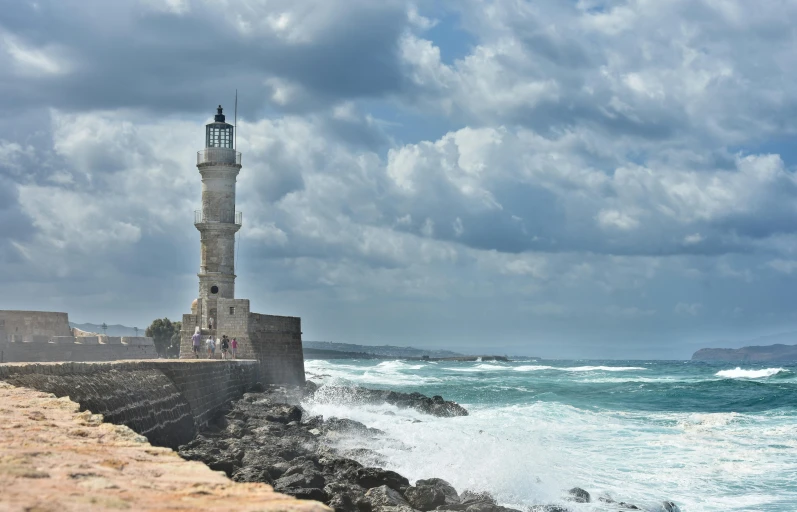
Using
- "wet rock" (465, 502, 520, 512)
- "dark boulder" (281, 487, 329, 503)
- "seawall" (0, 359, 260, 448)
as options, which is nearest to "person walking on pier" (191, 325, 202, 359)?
"seawall" (0, 359, 260, 448)

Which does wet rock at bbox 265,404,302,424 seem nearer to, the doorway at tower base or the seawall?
the seawall

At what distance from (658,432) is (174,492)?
17891 millimetres

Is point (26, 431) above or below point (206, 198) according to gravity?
below

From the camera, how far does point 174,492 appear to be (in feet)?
11.6

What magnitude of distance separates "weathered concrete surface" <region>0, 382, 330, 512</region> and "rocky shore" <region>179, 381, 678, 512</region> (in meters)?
3.36

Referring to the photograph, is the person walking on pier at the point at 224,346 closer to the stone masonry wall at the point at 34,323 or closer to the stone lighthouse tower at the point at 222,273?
the stone lighthouse tower at the point at 222,273

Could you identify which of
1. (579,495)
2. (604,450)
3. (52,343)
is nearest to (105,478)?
(579,495)

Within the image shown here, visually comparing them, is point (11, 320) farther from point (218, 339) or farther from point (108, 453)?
point (108, 453)

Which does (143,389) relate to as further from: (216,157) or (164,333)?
(164,333)

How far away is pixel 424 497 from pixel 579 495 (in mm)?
2898

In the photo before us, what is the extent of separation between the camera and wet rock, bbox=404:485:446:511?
381 inches

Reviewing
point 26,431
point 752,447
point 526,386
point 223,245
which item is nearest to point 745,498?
point 752,447

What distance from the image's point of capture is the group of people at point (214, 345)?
78.6 ft

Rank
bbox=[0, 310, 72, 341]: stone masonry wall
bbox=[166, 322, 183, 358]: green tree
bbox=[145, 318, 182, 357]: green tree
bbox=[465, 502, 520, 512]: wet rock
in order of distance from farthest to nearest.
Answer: bbox=[145, 318, 182, 357]: green tree
bbox=[166, 322, 183, 358]: green tree
bbox=[0, 310, 72, 341]: stone masonry wall
bbox=[465, 502, 520, 512]: wet rock
